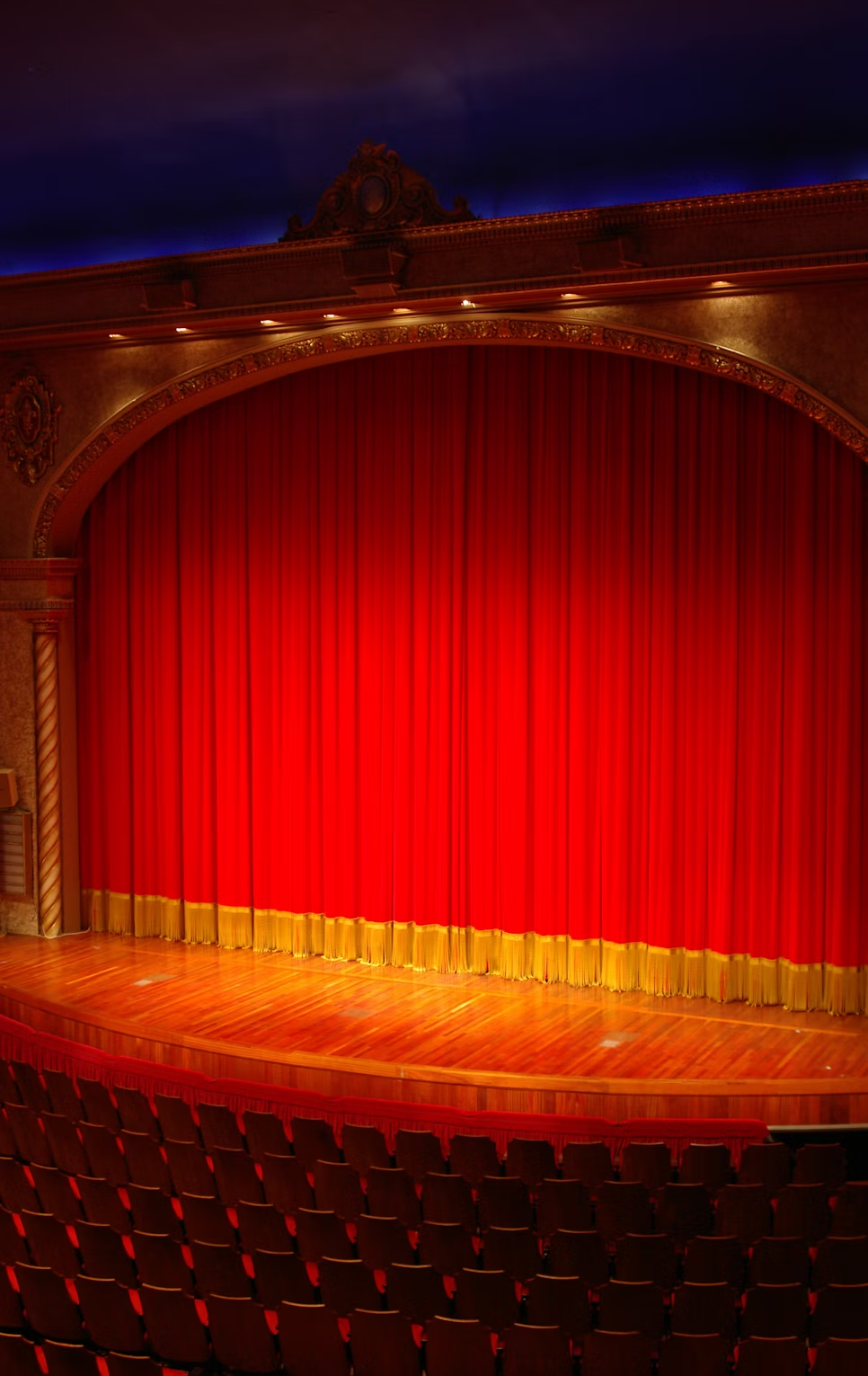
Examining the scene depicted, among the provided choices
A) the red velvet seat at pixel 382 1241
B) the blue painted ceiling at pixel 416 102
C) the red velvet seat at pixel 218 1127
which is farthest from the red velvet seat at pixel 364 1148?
the blue painted ceiling at pixel 416 102

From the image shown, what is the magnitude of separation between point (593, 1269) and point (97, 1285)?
133 cm

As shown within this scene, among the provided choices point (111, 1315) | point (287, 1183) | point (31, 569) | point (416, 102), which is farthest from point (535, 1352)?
point (31, 569)

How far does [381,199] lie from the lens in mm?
8148

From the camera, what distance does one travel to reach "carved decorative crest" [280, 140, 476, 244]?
26.5 ft

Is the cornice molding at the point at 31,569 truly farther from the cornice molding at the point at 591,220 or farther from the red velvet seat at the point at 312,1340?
the red velvet seat at the point at 312,1340

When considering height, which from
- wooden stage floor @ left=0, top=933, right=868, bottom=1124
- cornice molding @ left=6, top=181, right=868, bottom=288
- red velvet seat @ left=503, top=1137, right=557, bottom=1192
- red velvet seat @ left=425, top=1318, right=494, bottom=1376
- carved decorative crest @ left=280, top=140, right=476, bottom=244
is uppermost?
carved decorative crest @ left=280, top=140, right=476, bottom=244

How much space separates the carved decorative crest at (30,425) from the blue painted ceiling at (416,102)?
3.76 feet

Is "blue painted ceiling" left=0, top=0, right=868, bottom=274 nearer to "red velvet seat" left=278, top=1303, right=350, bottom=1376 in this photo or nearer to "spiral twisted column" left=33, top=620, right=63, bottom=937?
"spiral twisted column" left=33, top=620, right=63, bottom=937

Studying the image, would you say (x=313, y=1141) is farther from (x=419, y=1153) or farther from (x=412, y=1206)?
(x=412, y=1206)

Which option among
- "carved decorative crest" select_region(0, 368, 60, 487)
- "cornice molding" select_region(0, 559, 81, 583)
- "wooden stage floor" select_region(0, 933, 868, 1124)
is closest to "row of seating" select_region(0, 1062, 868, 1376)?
"wooden stage floor" select_region(0, 933, 868, 1124)

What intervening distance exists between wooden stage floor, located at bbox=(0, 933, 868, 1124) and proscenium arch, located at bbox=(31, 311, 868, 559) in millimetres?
2821

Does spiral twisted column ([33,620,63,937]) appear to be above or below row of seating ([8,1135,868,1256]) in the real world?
above

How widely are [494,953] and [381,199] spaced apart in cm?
430

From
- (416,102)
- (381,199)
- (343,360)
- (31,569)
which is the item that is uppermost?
(416,102)
